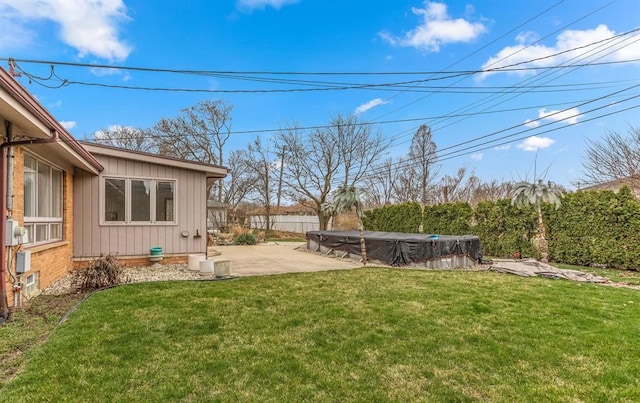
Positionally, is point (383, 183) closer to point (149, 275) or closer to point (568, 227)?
point (568, 227)

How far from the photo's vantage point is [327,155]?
75.4 ft

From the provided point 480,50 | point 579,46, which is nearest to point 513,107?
point 480,50

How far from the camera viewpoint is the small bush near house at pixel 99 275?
5.80 m

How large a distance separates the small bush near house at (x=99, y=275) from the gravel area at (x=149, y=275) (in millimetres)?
195

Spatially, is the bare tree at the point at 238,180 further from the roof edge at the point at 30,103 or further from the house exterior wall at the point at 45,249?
the roof edge at the point at 30,103

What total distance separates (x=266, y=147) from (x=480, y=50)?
16.0 m

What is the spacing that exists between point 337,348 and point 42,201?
580 cm

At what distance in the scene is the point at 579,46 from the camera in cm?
952

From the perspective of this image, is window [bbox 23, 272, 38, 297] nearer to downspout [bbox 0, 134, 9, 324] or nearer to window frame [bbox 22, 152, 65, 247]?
window frame [bbox 22, 152, 65, 247]

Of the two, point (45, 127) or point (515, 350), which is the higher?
point (45, 127)

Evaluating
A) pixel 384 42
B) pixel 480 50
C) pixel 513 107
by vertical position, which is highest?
pixel 384 42

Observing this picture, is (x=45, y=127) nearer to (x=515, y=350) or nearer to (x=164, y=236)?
(x=164, y=236)

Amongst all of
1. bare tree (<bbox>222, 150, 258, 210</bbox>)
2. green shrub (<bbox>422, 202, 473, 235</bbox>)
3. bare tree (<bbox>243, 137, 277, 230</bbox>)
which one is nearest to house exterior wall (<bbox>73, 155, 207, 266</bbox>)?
green shrub (<bbox>422, 202, 473, 235</bbox>)

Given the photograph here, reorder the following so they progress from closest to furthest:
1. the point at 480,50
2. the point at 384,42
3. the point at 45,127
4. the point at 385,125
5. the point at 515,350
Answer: the point at 515,350 < the point at 45,127 < the point at 480,50 < the point at 384,42 < the point at 385,125
